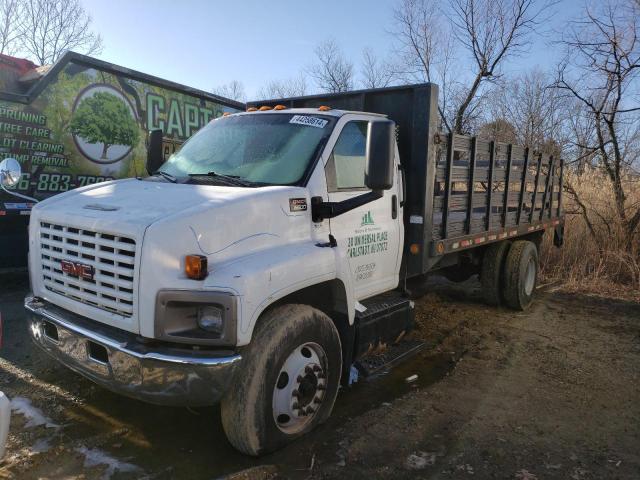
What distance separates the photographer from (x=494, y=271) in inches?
268

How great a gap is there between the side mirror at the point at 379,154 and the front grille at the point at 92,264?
5.23 feet

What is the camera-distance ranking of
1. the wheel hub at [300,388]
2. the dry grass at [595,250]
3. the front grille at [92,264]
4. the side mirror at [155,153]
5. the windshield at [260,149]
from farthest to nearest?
the dry grass at [595,250] → the side mirror at [155,153] → the windshield at [260,149] → the wheel hub at [300,388] → the front grille at [92,264]

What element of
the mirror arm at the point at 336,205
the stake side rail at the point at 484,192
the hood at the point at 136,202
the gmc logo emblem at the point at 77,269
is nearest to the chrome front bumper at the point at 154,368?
the gmc logo emblem at the point at 77,269

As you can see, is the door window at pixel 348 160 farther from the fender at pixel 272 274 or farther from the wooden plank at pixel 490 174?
the wooden plank at pixel 490 174

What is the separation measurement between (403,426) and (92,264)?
2.35m

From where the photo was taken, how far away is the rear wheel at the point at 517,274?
6.79m

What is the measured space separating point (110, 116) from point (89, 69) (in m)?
0.70

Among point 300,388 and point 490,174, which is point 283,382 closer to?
point 300,388

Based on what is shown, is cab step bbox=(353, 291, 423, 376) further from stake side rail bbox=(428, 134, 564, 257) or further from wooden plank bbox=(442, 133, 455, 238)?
wooden plank bbox=(442, 133, 455, 238)

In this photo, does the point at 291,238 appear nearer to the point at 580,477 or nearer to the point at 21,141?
the point at 580,477

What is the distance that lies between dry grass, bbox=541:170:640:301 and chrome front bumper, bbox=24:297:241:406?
24.1ft

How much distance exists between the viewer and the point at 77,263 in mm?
3004

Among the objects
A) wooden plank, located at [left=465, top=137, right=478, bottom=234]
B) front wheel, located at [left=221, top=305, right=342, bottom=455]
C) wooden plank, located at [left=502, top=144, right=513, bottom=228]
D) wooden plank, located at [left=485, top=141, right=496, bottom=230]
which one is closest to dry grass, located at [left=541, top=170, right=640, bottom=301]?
wooden plank, located at [left=502, top=144, right=513, bottom=228]

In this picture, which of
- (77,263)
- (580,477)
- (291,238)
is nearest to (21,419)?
(77,263)
